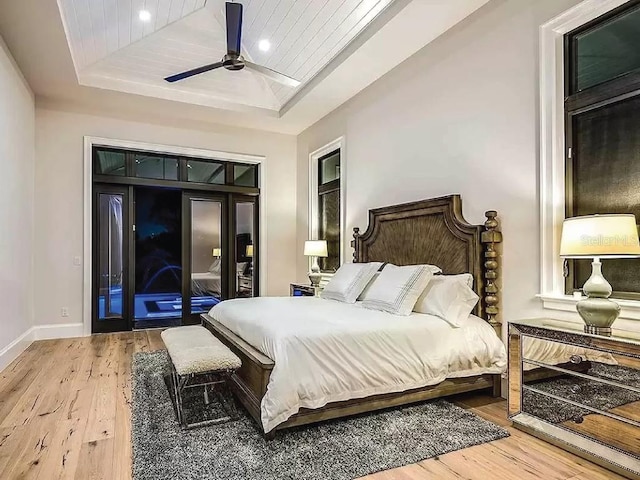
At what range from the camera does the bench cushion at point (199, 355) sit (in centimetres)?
267

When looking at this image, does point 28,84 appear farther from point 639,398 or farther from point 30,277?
point 639,398

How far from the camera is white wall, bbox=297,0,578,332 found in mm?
3121

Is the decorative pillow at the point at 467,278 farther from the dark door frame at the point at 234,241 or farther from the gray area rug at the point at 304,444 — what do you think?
the dark door frame at the point at 234,241

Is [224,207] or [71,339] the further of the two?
[224,207]

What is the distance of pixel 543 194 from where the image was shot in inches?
117

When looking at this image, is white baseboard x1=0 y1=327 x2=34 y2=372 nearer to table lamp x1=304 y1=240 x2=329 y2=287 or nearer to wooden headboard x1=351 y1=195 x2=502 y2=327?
table lamp x1=304 y1=240 x2=329 y2=287

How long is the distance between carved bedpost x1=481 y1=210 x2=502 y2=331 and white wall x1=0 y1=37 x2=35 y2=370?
4379 mm

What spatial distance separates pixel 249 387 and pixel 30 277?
13.1 feet

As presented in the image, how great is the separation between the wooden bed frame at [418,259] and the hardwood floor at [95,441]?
58cm

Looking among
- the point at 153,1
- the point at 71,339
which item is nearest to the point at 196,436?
the point at 71,339

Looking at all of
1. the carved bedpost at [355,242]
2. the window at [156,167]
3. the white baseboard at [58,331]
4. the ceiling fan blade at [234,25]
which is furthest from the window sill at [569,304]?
the white baseboard at [58,331]

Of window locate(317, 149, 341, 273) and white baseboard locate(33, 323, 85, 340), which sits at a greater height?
window locate(317, 149, 341, 273)

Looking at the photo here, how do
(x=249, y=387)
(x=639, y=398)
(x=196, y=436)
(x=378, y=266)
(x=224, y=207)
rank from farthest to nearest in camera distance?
(x=224, y=207), (x=378, y=266), (x=249, y=387), (x=196, y=436), (x=639, y=398)

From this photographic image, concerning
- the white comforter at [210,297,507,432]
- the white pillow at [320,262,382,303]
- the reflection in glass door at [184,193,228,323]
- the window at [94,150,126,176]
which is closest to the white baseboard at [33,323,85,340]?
the reflection in glass door at [184,193,228,323]
